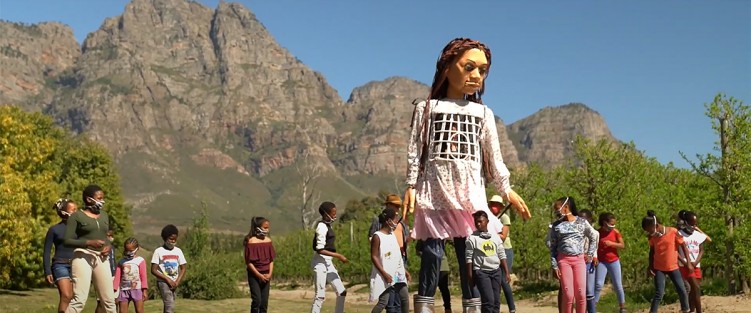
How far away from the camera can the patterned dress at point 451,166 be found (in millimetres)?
6828

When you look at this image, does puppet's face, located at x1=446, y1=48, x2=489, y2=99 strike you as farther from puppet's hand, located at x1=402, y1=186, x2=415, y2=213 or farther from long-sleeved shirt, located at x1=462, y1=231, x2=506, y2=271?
long-sleeved shirt, located at x1=462, y1=231, x2=506, y2=271

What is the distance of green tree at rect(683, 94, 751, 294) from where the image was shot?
19.9m

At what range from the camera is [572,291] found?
9594 millimetres

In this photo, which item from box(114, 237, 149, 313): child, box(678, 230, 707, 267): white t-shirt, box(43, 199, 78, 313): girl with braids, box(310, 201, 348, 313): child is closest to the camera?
box(43, 199, 78, 313): girl with braids

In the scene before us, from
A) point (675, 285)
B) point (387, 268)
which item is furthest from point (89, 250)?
point (675, 285)

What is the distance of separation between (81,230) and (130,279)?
400 centimetres

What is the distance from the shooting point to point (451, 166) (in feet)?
22.6

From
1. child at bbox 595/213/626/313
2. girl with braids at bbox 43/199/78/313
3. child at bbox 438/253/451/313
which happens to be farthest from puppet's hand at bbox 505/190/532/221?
child at bbox 595/213/626/313

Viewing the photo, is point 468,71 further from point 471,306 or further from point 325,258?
point 325,258

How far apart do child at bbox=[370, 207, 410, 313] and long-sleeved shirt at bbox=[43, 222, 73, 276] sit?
3.96 m

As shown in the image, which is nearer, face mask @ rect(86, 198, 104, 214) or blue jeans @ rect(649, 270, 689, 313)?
face mask @ rect(86, 198, 104, 214)

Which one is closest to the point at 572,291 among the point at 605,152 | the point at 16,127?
the point at 605,152

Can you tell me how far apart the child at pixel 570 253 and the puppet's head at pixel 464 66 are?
346 cm

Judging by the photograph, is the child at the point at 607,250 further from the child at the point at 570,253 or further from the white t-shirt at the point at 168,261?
the white t-shirt at the point at 168,261
